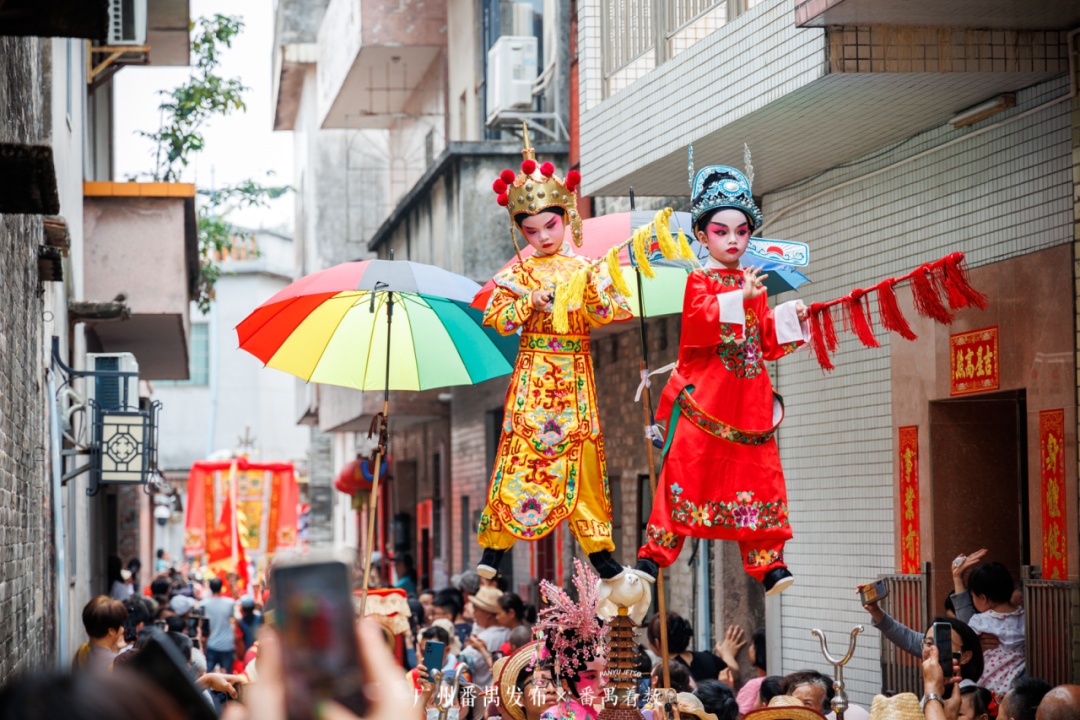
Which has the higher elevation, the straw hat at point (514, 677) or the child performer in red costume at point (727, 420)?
the child performer in red costume at point (727, 420)

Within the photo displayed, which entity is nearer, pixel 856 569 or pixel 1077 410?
pixel 1077 410

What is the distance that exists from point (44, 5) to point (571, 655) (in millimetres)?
3701

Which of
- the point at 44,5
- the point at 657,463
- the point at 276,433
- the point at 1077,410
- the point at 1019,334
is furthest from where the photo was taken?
the point at 276,433

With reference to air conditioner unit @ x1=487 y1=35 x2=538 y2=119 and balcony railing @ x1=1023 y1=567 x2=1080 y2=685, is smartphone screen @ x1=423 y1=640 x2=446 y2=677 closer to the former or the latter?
balcony railing @ x1=1023 y1=567 x2=1080 y2=685

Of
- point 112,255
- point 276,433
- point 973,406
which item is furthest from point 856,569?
point 276,433

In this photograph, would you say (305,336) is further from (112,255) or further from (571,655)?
(112,255)

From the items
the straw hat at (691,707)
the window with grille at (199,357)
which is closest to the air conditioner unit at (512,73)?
the straw hat at (691,707)

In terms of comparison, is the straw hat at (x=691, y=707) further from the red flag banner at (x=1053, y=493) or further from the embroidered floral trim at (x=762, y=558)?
the red flag banner at (x=1053, y=493)

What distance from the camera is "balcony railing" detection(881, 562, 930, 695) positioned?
10062 millimetres

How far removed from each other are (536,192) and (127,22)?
3478 millimetres

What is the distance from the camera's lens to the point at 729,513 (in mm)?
6730

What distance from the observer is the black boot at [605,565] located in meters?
6.86

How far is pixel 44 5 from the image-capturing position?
229 inches

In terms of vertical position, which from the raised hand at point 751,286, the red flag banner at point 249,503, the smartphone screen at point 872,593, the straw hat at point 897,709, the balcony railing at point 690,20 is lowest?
the red flag banner at point 249,503
